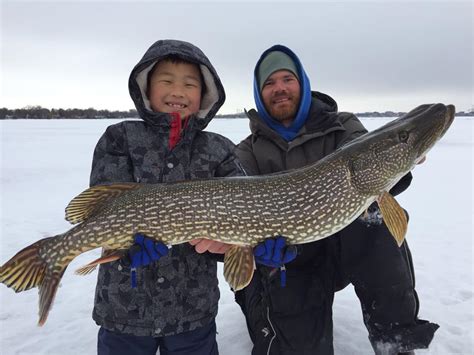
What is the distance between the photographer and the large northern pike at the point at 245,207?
6.34 ft

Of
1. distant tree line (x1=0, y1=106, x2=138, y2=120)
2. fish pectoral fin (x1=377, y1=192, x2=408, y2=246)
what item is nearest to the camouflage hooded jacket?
fish pectoral fin (x1=377, y1=192, x2=408, y2=246)

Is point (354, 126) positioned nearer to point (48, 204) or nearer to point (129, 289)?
point (129, 289)

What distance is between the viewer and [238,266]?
2104 millimetres

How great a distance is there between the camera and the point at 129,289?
2.05 meters

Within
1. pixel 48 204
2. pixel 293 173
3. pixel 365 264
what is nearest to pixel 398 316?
pixel 365 264

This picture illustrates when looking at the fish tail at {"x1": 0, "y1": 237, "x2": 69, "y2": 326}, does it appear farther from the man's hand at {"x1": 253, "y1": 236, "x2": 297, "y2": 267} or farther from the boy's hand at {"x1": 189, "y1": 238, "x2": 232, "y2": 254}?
the man's hand at {"x1": 253, "y1": 236, "x2": 297, "y2": 267}

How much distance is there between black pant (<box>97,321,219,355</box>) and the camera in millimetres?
2014

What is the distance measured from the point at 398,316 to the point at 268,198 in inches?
43.4

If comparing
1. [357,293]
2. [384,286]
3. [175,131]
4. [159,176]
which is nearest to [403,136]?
[384,286]

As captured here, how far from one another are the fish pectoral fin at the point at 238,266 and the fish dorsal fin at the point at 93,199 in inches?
26.1

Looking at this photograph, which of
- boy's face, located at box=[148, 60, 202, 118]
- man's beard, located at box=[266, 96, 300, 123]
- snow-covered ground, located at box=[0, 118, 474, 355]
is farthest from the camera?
man's beard, located at box=[266, 96, 300, 123]

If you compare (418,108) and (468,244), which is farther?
(468,244)

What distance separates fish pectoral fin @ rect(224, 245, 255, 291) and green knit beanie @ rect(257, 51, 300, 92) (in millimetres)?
1781

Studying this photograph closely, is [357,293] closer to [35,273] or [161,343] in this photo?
[161,343]
